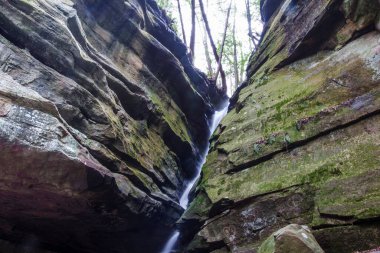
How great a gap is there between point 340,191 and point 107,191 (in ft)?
17.7

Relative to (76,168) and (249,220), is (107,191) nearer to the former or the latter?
→ (76,168)

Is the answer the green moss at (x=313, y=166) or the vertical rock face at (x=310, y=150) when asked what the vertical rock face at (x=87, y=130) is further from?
the green moss at (x=313, y=166)

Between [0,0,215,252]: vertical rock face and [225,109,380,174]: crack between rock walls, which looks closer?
[0,0,215,252]: vertical rock face

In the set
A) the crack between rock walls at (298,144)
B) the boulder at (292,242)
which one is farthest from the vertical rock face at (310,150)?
the boulder at (292,242)

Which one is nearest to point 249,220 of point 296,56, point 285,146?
point 285,146

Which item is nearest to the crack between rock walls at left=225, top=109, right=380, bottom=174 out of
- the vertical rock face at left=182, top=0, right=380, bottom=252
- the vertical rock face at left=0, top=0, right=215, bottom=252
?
the vertical rock face at left=182, top=0, right=380, bottom=252

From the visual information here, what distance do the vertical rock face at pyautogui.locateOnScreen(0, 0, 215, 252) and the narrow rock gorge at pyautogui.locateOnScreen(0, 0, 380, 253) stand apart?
0.04 m

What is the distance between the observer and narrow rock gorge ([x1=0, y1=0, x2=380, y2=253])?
608 centimetres

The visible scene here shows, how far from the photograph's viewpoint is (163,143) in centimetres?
1290

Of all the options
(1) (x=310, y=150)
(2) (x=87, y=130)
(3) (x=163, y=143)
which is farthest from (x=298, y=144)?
(3) (x=163, y=143)

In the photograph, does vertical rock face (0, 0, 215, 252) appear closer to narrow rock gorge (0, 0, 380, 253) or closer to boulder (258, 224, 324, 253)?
narrow rock gorge (0, 0, 380, 253)

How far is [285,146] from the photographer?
8008 millimetres

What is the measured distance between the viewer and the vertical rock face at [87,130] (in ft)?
20.5

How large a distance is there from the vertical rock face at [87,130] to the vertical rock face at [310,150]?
2.37 metres
